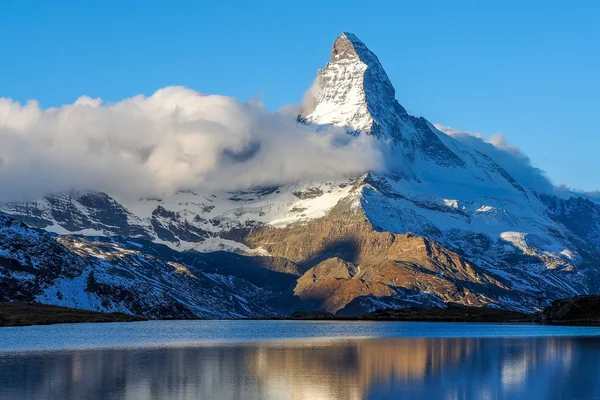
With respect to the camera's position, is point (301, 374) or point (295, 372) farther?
point (295, 372)

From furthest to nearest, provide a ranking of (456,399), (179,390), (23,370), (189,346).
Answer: (189,346) < (23,370) < (179,390) < (456,399)

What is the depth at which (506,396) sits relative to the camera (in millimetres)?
111062

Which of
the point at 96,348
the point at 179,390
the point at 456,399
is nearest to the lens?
the point at 456,399

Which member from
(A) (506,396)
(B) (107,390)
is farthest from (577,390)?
(B) (107,390)

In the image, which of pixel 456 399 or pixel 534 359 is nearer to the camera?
pixel 456 399

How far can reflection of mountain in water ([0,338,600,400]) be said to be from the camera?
112m

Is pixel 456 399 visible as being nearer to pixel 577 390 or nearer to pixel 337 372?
pixel 577 390

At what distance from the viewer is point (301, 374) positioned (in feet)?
439

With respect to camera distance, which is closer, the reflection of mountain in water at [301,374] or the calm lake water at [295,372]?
the calm lake water at [295,372]

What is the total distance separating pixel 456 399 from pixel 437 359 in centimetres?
5437

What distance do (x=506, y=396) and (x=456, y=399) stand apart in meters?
7.48

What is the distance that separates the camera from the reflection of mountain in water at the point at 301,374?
112 m

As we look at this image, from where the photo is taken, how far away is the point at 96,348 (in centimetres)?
18288

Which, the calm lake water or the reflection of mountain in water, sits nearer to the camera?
the calm lake water
